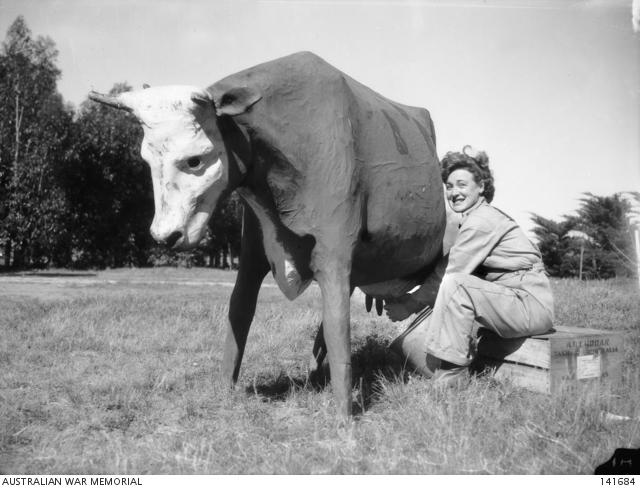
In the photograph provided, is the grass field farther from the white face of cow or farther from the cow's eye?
the cow's eye

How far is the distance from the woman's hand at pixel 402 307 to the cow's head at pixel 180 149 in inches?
92.9

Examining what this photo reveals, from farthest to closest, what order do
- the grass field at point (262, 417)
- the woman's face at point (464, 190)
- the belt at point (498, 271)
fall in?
the woman's face at point (464, 190) → the belt at point (498, 271) → the grass field at point (262, 417)

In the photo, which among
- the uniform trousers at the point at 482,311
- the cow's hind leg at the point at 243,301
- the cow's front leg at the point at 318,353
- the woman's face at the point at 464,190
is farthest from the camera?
the cow's front leg at the point at 318,353

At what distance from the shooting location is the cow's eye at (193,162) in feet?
9.27


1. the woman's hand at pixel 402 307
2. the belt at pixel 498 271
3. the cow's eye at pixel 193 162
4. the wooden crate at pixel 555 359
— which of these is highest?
the cow's eye at pixel 193 162

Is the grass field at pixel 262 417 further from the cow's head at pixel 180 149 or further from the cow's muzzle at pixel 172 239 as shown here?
the cow's head at pixel 180 149

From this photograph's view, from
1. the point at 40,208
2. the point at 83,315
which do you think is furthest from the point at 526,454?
the point at 40,208

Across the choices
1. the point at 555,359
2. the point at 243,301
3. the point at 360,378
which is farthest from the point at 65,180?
the point at 555,359

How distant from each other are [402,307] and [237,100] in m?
2.63

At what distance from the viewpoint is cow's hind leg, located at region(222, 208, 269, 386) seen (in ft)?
12.8

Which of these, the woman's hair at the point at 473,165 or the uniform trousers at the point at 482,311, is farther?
the woman's hair at the point at 473,165

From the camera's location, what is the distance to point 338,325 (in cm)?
309

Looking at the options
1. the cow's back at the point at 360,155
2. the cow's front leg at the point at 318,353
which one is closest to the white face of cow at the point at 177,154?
the cow's back at the point at 360,155

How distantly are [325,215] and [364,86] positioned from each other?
55.4 inches
